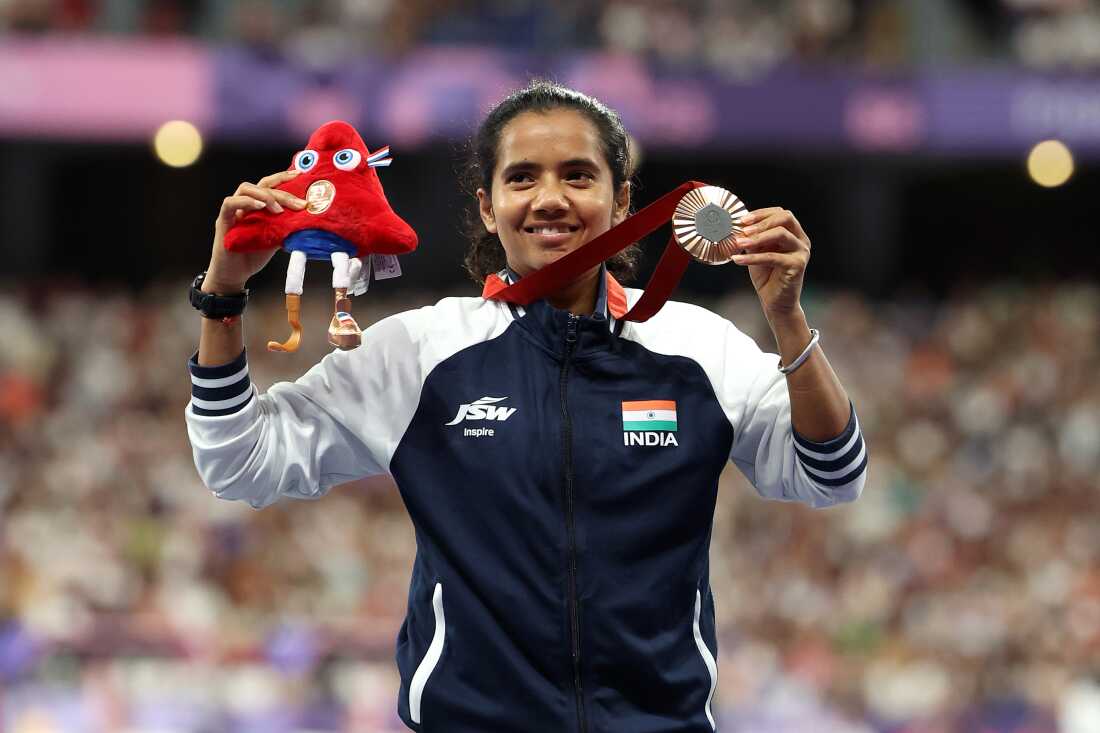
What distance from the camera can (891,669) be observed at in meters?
7.23

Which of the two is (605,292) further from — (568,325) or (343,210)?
(343,210)

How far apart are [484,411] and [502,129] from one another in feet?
1.49

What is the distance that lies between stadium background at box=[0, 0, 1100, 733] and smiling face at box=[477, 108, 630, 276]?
150 inches

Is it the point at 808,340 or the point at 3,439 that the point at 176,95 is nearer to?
the point at 3,439

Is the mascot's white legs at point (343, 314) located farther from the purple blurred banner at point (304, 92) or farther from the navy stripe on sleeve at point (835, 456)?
the purple blurred banner at point (304, 92)

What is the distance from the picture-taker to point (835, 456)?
2.08 metres

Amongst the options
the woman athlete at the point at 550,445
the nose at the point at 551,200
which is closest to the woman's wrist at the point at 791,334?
the woman athlete at the point at 550,445

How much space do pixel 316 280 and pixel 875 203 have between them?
517 centimetres

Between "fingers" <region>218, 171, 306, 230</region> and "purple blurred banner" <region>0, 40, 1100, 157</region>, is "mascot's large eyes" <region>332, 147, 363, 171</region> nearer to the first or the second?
"fingers" <region>218, 171, 306, 230</region>

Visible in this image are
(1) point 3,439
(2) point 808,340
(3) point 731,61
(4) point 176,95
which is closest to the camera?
(2) point 808,340

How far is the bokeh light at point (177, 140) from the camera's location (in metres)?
9.94

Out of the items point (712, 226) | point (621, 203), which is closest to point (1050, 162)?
point (621, 203)

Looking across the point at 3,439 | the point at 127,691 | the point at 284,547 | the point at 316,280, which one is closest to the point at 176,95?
the point at 316,280

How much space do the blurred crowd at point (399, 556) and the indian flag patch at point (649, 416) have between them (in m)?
3.82
